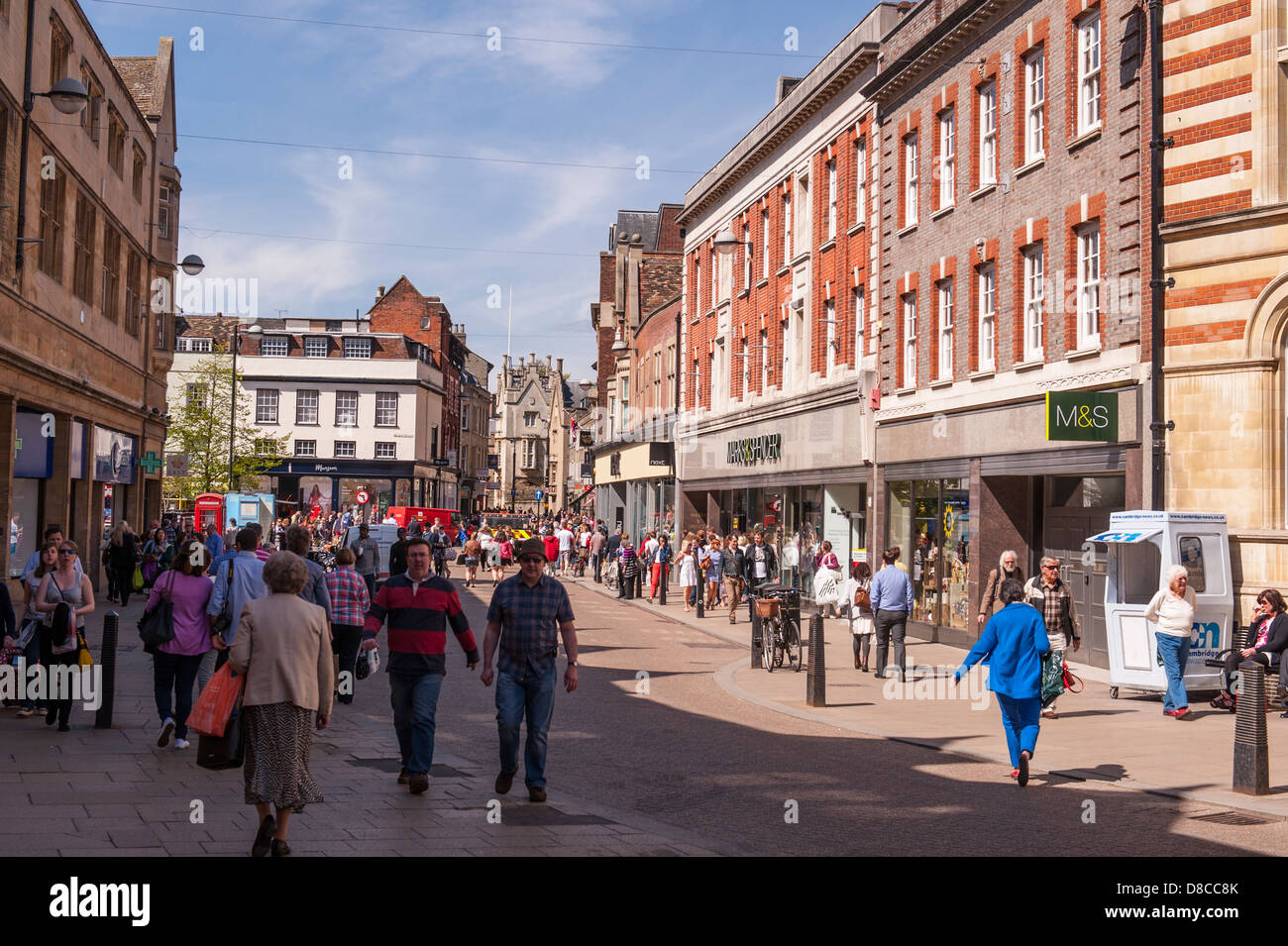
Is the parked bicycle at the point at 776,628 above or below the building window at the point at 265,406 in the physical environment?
below

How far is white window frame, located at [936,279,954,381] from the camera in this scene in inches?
930

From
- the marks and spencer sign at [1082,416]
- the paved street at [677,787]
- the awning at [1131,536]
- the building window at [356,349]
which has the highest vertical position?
the building window at [356,349]

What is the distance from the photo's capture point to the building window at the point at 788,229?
Result: 109 feet

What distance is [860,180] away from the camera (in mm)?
28500

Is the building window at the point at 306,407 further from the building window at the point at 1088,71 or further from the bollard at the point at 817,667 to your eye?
the bollard at the point at 817,667

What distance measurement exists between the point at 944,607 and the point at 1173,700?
911 cm

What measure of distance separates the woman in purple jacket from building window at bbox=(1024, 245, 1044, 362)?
1377 centimetres

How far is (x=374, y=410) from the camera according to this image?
3125 inches

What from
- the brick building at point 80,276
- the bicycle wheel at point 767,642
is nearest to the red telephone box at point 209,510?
the brick building at point 80,276

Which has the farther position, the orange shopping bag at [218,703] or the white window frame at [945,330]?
the white window frame at [945,330]

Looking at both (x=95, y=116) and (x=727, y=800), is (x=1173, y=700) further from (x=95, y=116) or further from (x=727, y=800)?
(x=95, y=116)
